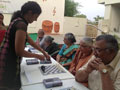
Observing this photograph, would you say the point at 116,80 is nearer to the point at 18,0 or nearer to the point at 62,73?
the point at 62,73

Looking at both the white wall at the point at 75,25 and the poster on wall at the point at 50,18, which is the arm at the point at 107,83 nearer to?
the poster on wall at the point at 50,18

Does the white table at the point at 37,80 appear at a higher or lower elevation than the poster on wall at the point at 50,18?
lower

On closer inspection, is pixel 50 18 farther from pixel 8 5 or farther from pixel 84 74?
pixel 84 74

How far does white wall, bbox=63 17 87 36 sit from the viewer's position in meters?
10.2

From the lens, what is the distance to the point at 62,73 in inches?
67.3

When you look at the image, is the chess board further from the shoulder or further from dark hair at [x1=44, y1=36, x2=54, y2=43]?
dark hair at [x1=44, y1=36, x2=54, y2=43]

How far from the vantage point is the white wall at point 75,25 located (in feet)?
33.6

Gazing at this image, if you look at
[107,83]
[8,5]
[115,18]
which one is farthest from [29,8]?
[8,5]

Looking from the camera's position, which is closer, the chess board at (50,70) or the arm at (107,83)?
the arm at (107,83)

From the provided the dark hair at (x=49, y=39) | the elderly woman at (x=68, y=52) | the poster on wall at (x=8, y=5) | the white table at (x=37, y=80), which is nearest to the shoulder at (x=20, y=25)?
the white table at (x=37, y=80)

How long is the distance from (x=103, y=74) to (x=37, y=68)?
100cm

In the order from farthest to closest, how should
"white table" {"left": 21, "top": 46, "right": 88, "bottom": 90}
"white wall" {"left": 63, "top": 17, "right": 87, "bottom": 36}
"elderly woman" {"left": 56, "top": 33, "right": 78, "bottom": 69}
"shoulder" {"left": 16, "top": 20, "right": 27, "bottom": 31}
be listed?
"white wall" {"left": 63, "top": 17, "right": 87, "bottom": 36}
"elderly woman" {"left": 56, "top": 33, "right": 78, "bottom": 69}
"white table" {"left": 21, "top": 46, "right": 88, "bottom": 90}
"shoulder" {"left": 16, "top": 20, "right": 27, "bottom": 31}

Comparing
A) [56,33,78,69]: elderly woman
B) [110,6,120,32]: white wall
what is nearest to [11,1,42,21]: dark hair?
[56,33,78,69]: elderly woman

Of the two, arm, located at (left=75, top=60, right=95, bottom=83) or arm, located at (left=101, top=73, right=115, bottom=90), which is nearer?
arm, located at (left=101, top=73, right=115, bottom=90)
